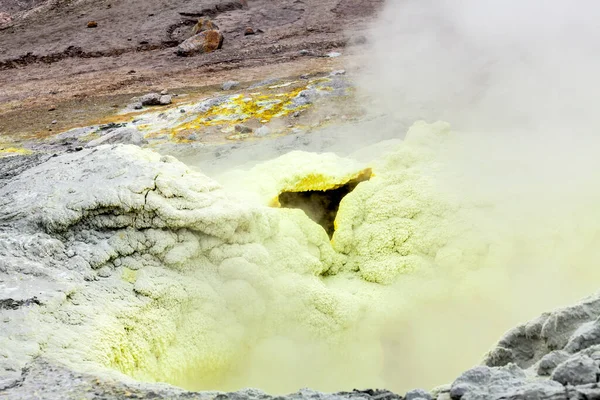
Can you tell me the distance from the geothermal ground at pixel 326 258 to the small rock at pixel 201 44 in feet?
16.9

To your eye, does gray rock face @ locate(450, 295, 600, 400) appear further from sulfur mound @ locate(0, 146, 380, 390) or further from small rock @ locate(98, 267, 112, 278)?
small rock @ locate(98, 267, 112, 278)

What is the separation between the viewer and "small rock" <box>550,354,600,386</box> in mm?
1454

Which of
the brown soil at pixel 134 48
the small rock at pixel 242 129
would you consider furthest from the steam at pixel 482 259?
the brown soil at pixel 134 48

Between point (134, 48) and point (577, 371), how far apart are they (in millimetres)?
10732

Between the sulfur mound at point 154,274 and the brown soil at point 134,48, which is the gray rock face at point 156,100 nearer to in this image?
the brown soil at point 134,48

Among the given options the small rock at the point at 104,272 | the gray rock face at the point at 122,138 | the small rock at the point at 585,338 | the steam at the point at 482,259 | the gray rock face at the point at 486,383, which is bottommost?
the gray rock face at the point at 122,138

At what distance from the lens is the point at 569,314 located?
1.91 meters

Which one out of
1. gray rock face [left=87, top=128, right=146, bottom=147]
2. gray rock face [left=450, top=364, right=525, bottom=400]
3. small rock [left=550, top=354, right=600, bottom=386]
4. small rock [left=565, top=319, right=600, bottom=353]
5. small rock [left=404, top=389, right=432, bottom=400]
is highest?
small rock [left=550, top=354, right=600, bottom=386]

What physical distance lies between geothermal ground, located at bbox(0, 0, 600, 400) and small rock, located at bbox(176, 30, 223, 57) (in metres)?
5.14

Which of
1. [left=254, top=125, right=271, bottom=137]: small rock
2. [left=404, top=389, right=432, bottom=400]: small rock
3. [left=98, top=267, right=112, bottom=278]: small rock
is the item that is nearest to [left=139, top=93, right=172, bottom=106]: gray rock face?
[left=254, top=125, right=271, bottom=137]: small rock

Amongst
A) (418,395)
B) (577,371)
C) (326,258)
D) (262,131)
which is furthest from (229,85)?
(577,371)

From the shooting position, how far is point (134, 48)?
1102 centimetres

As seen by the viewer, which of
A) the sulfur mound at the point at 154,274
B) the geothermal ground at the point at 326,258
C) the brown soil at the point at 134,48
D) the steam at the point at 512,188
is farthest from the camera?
the brown soil at the point at 134,48

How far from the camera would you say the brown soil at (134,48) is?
332 inches
